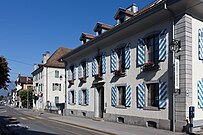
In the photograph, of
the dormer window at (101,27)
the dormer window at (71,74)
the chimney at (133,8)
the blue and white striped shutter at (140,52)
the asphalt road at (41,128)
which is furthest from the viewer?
the dormer window at (71,74)

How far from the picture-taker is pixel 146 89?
50.7 feet

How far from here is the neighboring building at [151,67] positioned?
508 inches

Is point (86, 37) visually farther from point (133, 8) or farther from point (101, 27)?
point (133, 8)

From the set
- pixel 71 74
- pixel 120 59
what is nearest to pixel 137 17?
pixel 120 59

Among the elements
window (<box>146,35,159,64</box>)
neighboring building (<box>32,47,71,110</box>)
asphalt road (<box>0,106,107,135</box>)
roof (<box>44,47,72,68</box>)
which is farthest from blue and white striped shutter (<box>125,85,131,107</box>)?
roof (<box>44,47,72,68</box>)

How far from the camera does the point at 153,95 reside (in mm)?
14969

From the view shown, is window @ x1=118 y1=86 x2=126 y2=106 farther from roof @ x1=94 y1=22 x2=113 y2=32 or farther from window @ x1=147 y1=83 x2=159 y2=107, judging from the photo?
roof @ x1=94 y1=22 x2=113 y2=32

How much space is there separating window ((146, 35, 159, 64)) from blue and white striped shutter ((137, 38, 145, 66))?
12.0 inches

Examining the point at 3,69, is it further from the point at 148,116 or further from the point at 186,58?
the point at 186,58

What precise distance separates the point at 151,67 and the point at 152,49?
132 cm

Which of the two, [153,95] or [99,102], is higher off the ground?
[153,95]

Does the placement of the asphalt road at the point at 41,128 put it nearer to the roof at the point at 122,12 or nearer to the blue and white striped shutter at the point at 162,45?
the blue and white striped shutter at the point at 162,45

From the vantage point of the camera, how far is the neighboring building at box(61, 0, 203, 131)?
42.4 ft

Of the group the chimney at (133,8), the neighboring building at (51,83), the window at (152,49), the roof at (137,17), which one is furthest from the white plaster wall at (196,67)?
the neighboring building at (51,83)
